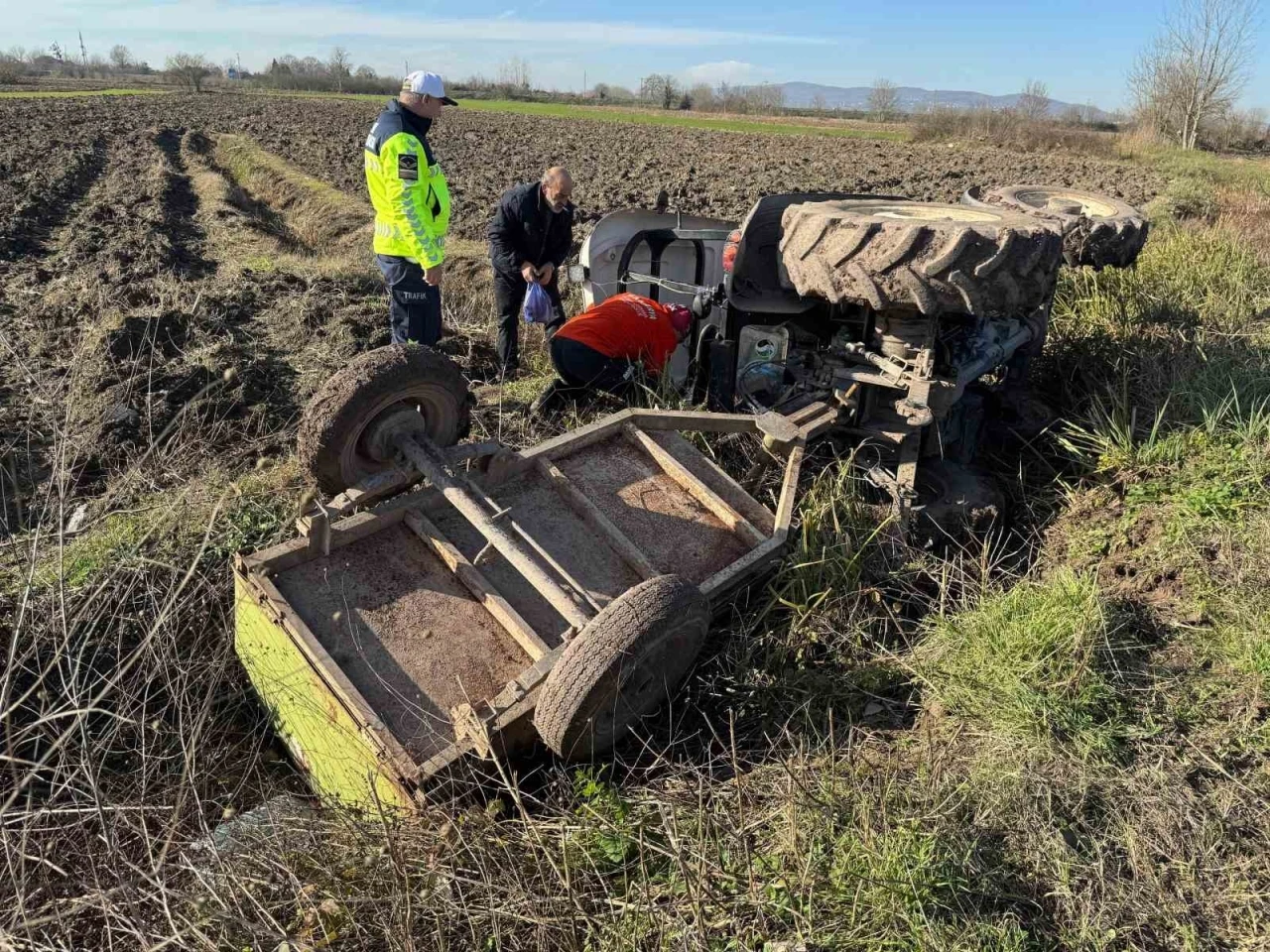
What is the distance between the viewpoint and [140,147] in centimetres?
2350

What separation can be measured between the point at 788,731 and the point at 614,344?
2224 mm

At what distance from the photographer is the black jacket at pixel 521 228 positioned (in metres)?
5.86

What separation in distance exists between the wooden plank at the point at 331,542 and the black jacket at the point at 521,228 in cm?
325

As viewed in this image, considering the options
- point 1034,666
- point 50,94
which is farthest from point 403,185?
point 50,94

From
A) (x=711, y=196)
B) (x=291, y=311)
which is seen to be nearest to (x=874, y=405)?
(x=291, y=311)

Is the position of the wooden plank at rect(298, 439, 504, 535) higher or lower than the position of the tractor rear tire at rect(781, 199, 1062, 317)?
lower

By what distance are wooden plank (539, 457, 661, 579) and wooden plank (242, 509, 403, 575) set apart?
25.5 inches

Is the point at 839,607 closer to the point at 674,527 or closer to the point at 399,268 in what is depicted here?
the point at 674,527

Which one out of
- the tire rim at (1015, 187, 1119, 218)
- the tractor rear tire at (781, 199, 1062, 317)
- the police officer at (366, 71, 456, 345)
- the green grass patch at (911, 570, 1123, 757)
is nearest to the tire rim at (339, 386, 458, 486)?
the tractor rear tire at (781, 199, 1062, 317)

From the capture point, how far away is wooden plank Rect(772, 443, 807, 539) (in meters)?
3.55

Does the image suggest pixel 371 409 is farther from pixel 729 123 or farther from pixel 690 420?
pixel 729 123

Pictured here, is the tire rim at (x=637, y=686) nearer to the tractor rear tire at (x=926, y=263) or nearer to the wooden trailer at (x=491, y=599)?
the wooden trailer at (x=491, y=599)

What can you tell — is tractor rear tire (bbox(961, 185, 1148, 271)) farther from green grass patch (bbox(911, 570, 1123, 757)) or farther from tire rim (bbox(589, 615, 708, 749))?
tire rim (bbox(589, 615, 708, 749))

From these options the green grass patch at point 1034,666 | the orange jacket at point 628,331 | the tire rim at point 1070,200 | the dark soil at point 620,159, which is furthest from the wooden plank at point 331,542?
the dark soil at point 620,159
